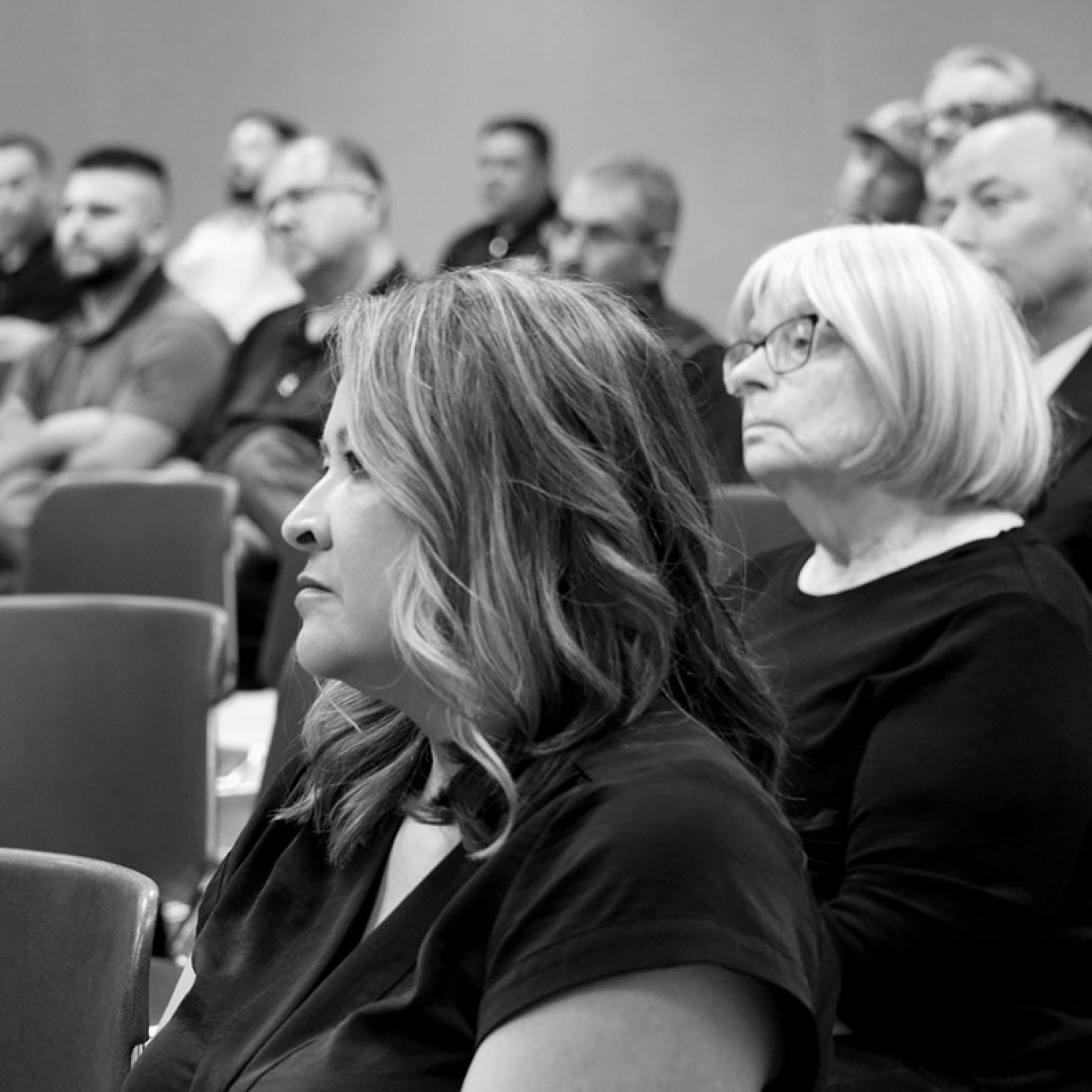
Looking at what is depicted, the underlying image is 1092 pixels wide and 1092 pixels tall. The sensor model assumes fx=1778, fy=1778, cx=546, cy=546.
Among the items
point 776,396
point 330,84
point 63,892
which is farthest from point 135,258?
point 63,892

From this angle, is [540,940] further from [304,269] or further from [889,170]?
[889,170]

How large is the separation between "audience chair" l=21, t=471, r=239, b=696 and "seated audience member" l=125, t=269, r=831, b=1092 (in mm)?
1911

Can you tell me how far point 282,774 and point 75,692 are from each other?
1.09 metres

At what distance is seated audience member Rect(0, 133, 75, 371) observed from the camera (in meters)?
6.09

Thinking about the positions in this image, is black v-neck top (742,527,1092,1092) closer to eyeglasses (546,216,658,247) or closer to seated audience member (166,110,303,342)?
eyeglasses (546,216,658,247)

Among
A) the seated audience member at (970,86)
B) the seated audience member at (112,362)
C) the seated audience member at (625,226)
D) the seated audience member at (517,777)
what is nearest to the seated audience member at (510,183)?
the seated audience member at (112,362)

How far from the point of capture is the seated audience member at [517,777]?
93cm

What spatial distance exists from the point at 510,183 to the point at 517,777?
5.37 m

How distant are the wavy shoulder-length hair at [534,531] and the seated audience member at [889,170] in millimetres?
4018

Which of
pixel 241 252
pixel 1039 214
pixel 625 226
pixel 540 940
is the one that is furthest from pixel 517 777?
pixel 241 252

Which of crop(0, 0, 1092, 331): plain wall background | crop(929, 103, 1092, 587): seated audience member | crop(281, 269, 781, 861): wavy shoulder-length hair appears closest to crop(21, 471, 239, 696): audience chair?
crop(929, 103, 1092, 587): seated audience member

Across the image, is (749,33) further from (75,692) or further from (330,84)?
(75,692)

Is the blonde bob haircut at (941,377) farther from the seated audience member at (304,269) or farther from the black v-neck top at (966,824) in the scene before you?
the seated audience member at (304,269)

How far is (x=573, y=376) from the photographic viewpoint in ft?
3.58
